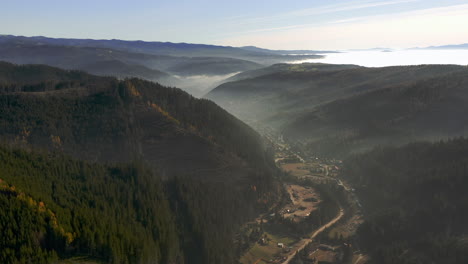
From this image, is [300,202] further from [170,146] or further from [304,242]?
[170,146]

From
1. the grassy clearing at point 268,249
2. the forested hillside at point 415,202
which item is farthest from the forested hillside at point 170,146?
the forested hillside at point 415,202

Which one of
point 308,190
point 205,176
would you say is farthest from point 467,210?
point 205,176

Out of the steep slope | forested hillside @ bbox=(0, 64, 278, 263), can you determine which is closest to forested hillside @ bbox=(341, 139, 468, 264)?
forested hillside @ bbox=(0, 64, 278, 263)

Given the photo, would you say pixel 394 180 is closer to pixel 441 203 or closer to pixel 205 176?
pixel 441 203

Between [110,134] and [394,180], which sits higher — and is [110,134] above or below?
above

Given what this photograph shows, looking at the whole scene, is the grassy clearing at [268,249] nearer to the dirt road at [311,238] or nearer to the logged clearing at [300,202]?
the dirt road at [311,238]

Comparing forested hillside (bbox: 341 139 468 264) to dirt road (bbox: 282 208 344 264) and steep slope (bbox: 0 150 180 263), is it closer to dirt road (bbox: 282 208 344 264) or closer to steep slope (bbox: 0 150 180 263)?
dirt road (bbox: 282 208 344 264)

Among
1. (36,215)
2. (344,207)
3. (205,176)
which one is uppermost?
(36,215)
